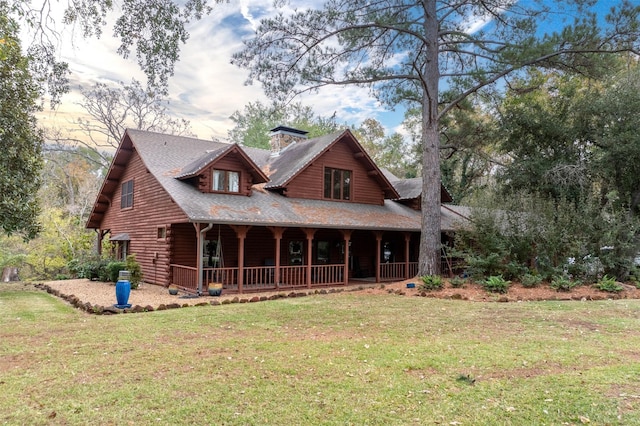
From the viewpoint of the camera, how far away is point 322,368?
5480mm

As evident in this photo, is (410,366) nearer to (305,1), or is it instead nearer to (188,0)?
(188,0)

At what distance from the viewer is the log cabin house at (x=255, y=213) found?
14469 mm

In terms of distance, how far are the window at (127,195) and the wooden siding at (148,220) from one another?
0.73 feet

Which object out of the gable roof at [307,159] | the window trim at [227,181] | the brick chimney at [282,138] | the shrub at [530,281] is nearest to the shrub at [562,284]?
the shrub at [530,281]

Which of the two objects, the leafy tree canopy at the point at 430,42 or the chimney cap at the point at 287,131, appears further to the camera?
the chimney cap at the point at 287,131

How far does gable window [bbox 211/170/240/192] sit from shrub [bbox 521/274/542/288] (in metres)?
10.3

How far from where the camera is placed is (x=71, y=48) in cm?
727

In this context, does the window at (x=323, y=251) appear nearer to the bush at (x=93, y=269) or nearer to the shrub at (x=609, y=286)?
the bush at (x=93, y=269)

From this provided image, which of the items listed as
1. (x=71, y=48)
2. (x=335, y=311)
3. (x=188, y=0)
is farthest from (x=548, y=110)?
(x=71, y=48)

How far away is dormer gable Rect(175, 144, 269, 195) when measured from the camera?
14867 millimetres

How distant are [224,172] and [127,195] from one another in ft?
20.5

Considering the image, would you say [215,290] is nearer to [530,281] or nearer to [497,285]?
[497,285]

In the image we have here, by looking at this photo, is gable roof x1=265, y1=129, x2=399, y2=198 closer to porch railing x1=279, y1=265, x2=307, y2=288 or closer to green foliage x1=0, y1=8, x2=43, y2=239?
porch railing x1=279, y1=265, x2=307, y2=288

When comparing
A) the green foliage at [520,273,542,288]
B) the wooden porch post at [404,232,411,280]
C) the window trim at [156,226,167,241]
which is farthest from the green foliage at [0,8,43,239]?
the green foliage at [520,273,542,288]
